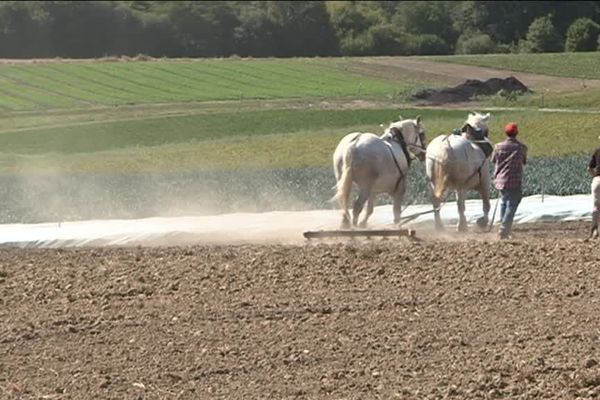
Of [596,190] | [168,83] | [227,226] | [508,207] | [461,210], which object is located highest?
[596,190]

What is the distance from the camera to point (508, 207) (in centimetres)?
1839

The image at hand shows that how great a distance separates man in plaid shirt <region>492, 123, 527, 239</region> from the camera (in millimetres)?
18328

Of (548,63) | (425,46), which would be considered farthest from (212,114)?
(425,46)

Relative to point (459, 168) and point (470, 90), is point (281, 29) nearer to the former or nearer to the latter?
point (470, 90)

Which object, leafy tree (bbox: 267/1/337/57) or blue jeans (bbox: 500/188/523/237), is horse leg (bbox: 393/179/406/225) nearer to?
blue jeans (bbox: 500/188/523/237)

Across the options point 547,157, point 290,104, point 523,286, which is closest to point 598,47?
point 290,104

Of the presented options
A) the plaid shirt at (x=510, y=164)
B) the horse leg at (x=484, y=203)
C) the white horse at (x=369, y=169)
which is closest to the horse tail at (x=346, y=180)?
the white horse at (x=369, y=169)

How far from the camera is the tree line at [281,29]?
76.3 metres

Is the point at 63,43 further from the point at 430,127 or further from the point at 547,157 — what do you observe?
the point at 547,157

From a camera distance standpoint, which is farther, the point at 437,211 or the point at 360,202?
the point at 437,211

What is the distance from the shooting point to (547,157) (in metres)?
32.0

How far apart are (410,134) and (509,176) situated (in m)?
1.86

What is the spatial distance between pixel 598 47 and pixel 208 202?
50.9 metres

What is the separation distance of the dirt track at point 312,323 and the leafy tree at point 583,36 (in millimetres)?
58234
